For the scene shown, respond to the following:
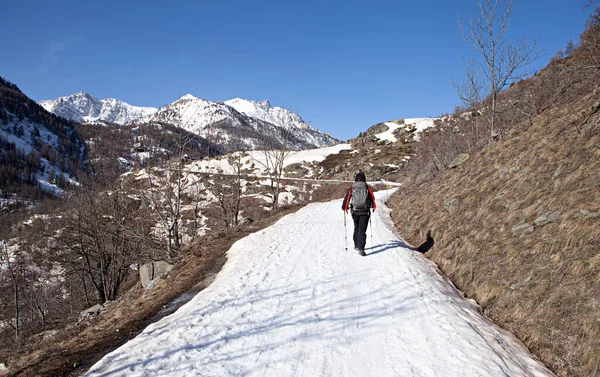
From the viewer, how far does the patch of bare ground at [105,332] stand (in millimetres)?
4348

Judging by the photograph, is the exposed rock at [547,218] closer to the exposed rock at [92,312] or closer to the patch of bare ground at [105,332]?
the patch of bare ground at [105,332]

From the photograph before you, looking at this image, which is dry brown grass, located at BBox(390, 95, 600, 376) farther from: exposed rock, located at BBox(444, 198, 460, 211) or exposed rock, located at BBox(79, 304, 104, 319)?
exposed rock, located at BBox(79, 304, 104, 319)

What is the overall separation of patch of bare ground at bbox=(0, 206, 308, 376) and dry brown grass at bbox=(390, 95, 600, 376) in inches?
246

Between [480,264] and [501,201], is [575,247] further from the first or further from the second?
[501,201]

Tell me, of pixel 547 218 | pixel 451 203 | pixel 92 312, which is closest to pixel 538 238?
pixel 547 218

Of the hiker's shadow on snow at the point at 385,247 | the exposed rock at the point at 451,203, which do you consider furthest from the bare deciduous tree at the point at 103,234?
the exposed rock at the point at 451,203

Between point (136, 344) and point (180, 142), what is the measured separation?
38.9 feet

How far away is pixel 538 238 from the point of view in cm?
625

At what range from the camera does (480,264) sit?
7.06 m

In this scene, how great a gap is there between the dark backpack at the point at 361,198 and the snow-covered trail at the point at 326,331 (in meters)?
1.71

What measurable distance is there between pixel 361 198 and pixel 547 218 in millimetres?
4188

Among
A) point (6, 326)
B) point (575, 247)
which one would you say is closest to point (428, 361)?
point (575, 247)

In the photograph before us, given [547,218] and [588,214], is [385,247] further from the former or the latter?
[588,214]

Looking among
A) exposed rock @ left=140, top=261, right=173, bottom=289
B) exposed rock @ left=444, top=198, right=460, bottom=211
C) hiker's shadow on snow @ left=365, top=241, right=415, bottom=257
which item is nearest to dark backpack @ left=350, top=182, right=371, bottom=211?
hiker's shadow on snow @ left=365, top=241, right=415, bottom=257
